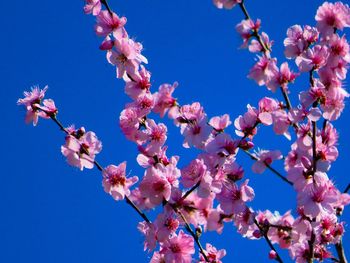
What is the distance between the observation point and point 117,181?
417 cm

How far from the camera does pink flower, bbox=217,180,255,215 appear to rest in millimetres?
4000

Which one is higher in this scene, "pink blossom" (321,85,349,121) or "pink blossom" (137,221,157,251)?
"pink blossom" (321,85,349,121)

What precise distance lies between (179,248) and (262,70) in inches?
59.2

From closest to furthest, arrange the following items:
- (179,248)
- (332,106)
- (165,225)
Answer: (332,106), (165,225), (179,248)

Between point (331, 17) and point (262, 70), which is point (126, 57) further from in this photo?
point (331, 17)

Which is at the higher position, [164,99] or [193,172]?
[164,99]

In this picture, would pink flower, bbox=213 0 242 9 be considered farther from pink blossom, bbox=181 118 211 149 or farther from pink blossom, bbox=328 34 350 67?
pink blossom, bbox=181 118 211 149

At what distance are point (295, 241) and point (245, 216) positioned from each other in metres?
0.47

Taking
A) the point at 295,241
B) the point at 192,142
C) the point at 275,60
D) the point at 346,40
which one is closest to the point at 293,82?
the point at 275,60

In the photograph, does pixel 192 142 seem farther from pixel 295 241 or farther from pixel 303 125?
pixel 295 241

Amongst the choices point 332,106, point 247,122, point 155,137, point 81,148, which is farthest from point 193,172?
point 332,106

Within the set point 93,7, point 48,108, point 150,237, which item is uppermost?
point 93,7

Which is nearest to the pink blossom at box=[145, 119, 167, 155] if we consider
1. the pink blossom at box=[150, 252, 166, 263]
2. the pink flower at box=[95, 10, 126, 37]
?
the pink flower at box=[95, 10, 126, 37]

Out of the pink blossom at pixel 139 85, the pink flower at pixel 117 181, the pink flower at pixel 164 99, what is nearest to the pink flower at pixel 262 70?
the pink flower at pixel 164 99
